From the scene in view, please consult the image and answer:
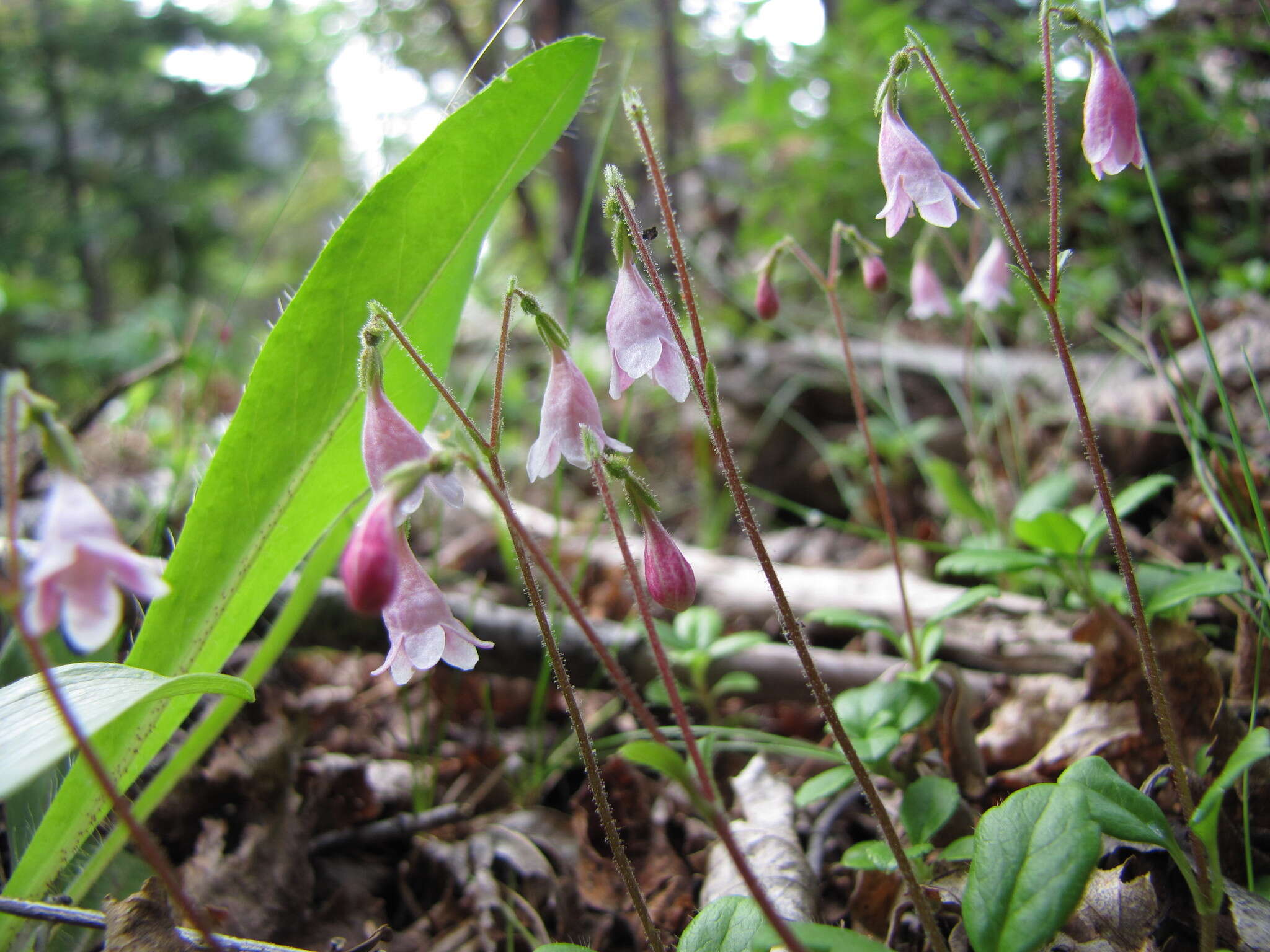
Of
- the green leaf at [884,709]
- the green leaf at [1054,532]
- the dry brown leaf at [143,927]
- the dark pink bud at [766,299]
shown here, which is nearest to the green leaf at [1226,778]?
the green leaf at [884,709]

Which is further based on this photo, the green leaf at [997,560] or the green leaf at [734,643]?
the green leaf at [734,643]

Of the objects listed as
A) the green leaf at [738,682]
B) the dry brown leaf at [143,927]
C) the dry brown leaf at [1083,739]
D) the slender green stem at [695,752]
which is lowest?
the dry brown leaf at [1083,739]

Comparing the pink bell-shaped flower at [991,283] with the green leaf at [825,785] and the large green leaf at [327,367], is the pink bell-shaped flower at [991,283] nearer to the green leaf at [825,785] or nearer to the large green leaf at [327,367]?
the large green leaf at [327,367]

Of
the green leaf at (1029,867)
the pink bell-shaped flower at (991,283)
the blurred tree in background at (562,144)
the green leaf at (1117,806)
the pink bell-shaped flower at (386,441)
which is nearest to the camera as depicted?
the green leaf at (1029,867)

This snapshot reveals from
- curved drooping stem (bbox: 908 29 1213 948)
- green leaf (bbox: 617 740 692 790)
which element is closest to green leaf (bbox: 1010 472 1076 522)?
curved drooping stem (bbox: 908 29 1213 948)

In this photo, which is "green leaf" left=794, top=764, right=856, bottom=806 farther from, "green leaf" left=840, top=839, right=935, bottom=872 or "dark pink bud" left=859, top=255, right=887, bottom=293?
"dark pink bud" left=859, top=255, right=887, bottom=293
